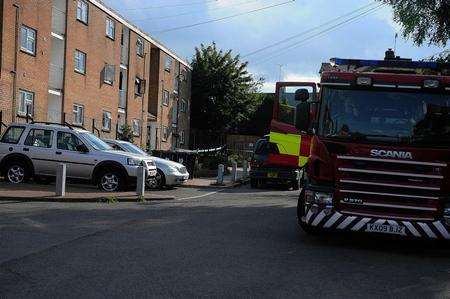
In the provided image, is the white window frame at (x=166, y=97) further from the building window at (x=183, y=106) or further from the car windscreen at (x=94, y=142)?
the car windscreen at (x=94, y=142)

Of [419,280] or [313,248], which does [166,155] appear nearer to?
[313,248]

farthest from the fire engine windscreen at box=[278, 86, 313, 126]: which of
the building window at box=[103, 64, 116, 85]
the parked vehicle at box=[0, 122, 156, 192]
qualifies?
the building window at box=[103, 64, 116, 85]

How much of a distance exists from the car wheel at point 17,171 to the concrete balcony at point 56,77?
35.0 feet

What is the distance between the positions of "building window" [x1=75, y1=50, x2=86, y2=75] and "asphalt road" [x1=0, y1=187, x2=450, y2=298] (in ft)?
57.5

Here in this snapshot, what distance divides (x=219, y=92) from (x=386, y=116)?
40816mm

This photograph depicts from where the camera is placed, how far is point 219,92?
163 feet

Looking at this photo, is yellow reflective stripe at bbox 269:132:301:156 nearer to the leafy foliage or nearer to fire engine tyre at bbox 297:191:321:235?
fire engine tyre at bbox 297:191:321:235

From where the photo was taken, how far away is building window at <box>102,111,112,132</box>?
3253 centimetres

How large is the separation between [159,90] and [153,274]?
3612 centimetres

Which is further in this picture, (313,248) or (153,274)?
(313,248)

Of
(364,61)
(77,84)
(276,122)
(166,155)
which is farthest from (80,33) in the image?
(364,61)

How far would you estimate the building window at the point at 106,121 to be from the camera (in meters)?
32.5

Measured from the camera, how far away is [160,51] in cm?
4222

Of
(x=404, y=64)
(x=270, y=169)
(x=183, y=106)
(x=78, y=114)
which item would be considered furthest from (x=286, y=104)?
(x=183, y=106)
